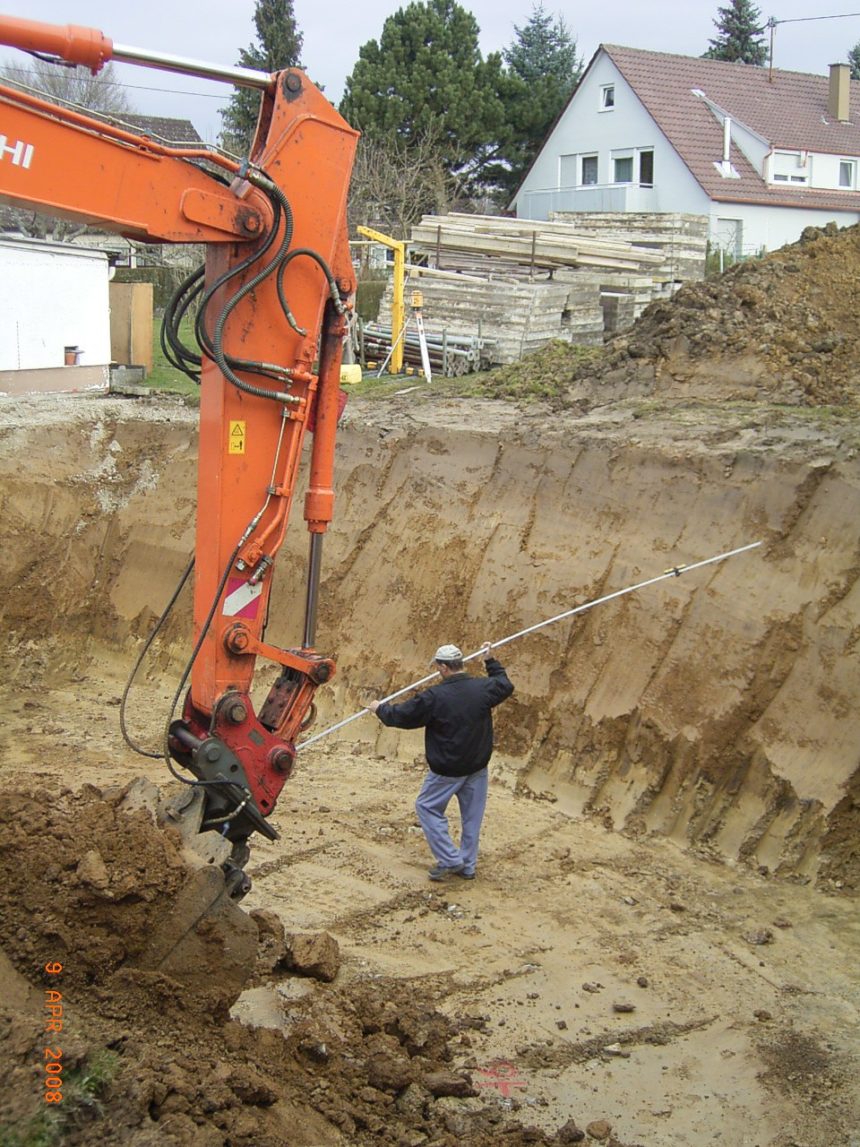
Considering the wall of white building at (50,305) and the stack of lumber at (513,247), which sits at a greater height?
the stack of lumber at (513,247)

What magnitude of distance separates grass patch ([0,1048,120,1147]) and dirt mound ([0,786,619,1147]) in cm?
2

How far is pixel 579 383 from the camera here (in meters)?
12.5

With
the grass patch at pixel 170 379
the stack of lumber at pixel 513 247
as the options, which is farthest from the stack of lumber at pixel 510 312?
the grass patch at pixel 170 379

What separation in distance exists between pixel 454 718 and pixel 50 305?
10.6 metres


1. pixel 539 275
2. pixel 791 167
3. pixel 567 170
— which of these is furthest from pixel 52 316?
pixel 791 167

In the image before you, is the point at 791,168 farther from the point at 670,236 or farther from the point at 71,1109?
the point at 71,1109

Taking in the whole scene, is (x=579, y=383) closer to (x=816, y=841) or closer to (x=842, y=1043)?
(x=816, y=841)

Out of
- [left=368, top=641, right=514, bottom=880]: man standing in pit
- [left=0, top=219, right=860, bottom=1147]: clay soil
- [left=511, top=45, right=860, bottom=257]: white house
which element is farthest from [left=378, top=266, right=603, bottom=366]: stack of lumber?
[left=511, top=45, right=860, bottom=257]: white house

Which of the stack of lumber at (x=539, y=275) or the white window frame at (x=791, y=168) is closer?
the stack of lumber at (x=539, y=275)

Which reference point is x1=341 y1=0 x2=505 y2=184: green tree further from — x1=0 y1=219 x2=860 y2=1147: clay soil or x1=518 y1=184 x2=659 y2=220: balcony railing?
x1=0 y1=219 x2=860 y2=1147: clay soil

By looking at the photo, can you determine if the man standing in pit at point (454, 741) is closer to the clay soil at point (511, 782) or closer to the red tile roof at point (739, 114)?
the clay soil at point (511, 782)

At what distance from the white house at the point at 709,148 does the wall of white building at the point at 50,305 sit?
13951 mm

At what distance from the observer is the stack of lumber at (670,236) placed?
19703 mm

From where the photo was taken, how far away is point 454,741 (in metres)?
7.96
